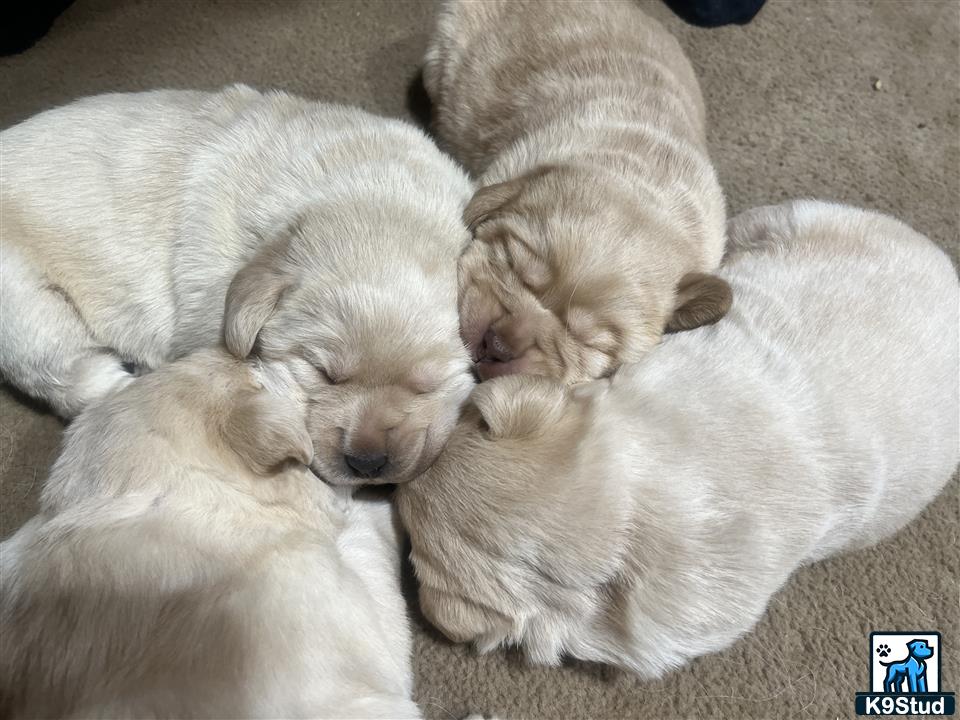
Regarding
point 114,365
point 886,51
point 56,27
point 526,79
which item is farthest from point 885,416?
point 56,27

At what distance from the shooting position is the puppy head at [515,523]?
175 centimetres

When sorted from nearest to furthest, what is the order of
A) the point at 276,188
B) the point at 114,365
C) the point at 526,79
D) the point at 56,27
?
the point at 276,188, the point at 114,365, the point at 526,79, the point at 56,27

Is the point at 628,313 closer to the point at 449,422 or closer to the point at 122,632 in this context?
the point at 449,422

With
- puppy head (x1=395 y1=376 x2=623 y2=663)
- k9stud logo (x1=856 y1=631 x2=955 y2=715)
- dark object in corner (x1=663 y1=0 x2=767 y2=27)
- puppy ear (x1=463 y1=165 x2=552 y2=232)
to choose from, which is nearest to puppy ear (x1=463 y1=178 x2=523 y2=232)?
puppy ear (x1=463 y1=165 x2=552 y2=232)

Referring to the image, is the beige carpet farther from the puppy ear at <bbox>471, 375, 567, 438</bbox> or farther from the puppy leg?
the puppy ear at <bbox>471, 375, 567, 438</bbox>

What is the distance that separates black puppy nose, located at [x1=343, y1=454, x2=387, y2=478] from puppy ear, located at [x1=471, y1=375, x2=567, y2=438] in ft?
0.98

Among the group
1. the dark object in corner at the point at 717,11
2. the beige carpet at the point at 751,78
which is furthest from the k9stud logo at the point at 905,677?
the dark object in corner at the point at 717,11

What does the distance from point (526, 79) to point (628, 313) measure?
1.14 m

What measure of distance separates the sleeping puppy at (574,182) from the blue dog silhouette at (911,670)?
143 cm

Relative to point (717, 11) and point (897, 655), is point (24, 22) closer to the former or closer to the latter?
A: point (717, 11)

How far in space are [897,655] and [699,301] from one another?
1.48 meters

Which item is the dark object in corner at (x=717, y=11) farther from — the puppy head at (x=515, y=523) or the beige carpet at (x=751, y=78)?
the puppy head at (x=515, y=523)

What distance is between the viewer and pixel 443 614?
1.90 m

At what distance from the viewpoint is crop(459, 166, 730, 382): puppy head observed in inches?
81.6
